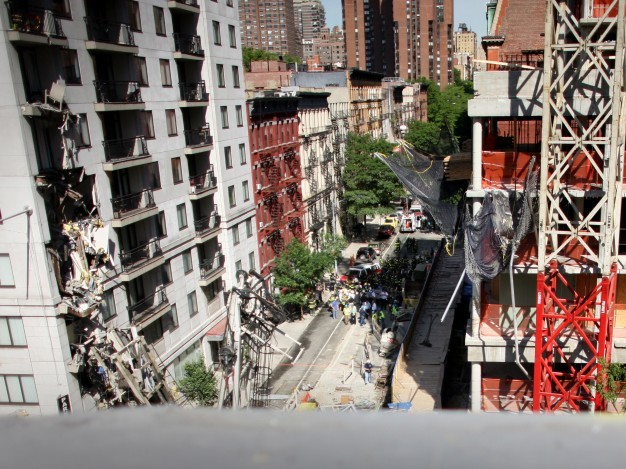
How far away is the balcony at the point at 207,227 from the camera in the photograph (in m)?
27.1

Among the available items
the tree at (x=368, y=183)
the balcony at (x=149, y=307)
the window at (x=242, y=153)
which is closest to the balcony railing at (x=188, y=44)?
the window at (x=242, y=153)

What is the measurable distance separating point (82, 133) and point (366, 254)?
28.6 metres

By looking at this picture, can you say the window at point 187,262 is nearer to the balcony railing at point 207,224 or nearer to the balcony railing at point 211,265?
the balcony railing at point 211,265

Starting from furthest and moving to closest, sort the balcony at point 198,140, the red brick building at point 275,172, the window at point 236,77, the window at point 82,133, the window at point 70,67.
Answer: the red brick building at point 275,172 → the window at point 236,77 → the balcony at point 198,140 → the window at point 82,133 → the window at point 70,67

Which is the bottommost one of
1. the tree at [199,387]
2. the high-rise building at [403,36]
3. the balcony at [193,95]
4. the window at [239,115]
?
the tree at [199,387]

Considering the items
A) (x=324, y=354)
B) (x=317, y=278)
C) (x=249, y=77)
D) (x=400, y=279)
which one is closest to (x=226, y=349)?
(x=324, y=354)

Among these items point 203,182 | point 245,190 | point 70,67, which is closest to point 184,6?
point 203,182

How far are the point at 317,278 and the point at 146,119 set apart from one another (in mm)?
14168

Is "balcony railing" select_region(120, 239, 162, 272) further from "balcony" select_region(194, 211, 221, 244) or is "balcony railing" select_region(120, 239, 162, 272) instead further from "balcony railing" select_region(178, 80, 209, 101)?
"balcony railing" select_region(178, 80, 209, 101)

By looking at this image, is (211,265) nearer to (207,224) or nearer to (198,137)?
(207,224)

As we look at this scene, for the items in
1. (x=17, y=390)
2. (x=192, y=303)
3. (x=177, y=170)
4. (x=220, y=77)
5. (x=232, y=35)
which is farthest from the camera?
(x=232, y=35)

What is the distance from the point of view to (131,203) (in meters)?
22.3

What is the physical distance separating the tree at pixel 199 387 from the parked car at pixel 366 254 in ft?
76.1

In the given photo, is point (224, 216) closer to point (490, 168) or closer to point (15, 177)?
point (15, 177)
